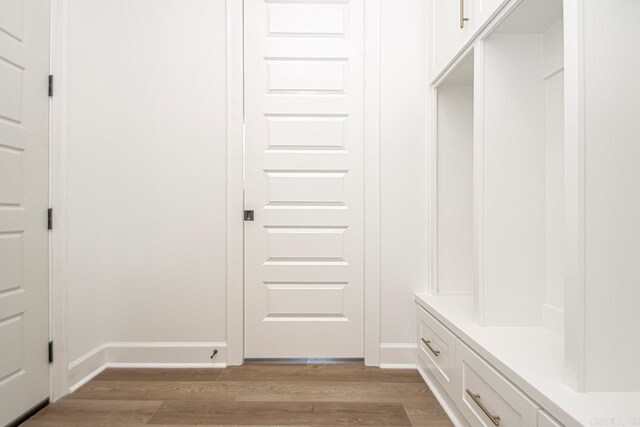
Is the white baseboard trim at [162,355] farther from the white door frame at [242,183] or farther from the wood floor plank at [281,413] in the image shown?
the wood floor plank at [281,413]

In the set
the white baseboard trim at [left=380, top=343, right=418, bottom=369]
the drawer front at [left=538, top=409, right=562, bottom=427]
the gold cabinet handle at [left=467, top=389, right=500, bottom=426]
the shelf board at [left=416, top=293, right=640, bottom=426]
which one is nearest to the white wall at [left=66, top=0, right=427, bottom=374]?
the white baseboard trim at [left=380, top=343, right=418, bottom=369]

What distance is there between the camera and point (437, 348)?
1.82 m

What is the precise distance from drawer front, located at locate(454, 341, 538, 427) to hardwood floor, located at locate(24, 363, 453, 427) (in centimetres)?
24

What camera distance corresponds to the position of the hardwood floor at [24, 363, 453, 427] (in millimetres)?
1619

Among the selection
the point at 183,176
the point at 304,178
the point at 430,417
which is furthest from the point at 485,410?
the point at 183,176

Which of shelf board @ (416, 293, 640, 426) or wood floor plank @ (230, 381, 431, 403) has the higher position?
shelf board @ (416, 293, 640, 426)

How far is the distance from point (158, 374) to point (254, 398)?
2.29 feet

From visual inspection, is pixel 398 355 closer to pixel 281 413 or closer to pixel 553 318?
pixel 281 413

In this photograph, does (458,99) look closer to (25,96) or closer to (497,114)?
(497,114)

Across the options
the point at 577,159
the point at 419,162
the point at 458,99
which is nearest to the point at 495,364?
the point at 577,159

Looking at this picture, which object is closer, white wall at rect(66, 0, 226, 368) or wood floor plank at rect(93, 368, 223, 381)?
wood floor plank at rect(93, 368, 223, 381)

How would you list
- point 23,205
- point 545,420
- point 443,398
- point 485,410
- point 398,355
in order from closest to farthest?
point 545,420 < point 485,410 < point 23,205 < point 443,398 < point 398,355

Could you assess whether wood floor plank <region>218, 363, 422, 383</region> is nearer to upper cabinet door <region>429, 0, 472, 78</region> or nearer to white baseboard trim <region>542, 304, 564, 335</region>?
white baseboard trim <region>542, 304, 564, 335</region>

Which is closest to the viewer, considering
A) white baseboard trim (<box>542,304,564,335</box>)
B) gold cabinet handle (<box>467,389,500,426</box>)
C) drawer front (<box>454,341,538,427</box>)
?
drawer front (<box>454,341,538,427</box>)
